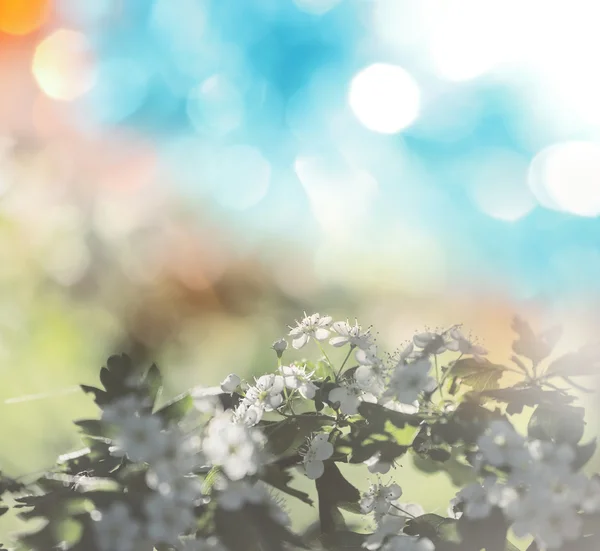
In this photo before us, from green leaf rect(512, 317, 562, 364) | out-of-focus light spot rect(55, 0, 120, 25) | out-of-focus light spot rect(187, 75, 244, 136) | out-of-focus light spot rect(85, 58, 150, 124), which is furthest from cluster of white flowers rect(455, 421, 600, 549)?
out-of-focus light spot rect(55, 0, 120, 25)

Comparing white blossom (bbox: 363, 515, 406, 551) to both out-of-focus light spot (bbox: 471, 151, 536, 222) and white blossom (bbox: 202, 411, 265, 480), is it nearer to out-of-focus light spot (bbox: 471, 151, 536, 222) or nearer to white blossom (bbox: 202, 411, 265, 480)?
white blossom (bbox: 202, 411, 265, 480)

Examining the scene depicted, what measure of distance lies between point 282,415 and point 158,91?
19.6 inches

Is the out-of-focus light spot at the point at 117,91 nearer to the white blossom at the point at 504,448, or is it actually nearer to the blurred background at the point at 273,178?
the blurred background at the point at 273,178

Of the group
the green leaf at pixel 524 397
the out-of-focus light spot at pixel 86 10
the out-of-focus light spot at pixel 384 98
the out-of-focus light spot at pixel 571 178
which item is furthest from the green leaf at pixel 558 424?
the out-of-focus light spot at pixel 86 10

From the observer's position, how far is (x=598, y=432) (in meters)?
0.68

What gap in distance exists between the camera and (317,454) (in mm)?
642

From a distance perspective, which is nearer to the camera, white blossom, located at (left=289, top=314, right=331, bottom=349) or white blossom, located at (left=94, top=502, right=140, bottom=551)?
white blossom, located at (left=94, top=502, right=140, bottom=551)

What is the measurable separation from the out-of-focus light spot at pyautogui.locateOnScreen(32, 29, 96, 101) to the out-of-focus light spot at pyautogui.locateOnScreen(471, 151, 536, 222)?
0.57m

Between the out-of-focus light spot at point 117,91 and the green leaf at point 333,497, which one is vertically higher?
the out-of-focus light spot at point 117,91

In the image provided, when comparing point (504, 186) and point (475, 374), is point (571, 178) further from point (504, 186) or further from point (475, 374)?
point (475, 374)

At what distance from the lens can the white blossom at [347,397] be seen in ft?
2.08

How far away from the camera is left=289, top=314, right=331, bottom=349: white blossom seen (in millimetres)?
727

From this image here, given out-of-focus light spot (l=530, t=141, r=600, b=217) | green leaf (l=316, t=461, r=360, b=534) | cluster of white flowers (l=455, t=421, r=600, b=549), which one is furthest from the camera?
out-of-focus light spot (l=530, t=141, r=600, b=217)

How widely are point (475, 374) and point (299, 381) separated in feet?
0.63
